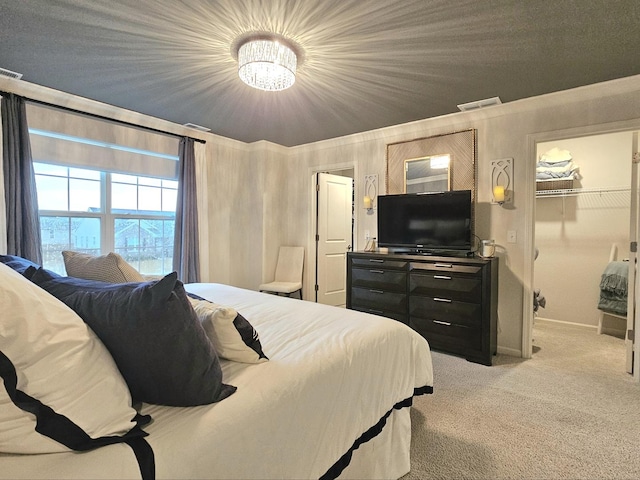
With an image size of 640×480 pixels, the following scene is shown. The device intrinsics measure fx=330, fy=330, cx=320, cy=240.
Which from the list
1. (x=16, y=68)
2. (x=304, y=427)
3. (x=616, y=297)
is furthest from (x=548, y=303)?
(x=16, y=68)

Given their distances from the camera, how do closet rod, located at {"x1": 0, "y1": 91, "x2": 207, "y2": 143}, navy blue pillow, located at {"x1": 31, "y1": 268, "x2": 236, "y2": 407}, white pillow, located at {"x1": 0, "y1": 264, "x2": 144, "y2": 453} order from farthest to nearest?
closet rod, located at {"x1": 0, "y1": 91, "x2": 207, "y2": 143}, navy blue pillow, located at {"x1": 31, "y1": 268, "x2": 236, "y2": 407}, white pillow, located at {"x1": 0, "y1": 264, "x2": 144, "y2": 453}

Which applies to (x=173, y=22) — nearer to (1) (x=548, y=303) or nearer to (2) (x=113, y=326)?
(2) (x=113, y=326)

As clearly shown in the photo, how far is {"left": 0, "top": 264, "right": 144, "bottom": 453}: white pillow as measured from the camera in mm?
783

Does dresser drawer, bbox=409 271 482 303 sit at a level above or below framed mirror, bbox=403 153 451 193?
below

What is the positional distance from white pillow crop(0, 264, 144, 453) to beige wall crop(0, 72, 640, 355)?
3.10 metres

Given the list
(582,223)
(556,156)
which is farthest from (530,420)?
(556,156)

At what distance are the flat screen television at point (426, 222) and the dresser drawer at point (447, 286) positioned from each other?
1.25ft

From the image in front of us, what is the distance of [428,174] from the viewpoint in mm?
3855

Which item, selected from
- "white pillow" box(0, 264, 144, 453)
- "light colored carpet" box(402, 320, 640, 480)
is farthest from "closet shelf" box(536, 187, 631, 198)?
"white pillow" box(0, 264, 144, 453)

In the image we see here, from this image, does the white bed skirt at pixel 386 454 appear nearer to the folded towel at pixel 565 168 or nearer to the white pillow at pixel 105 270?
the white pillow at pixel 105 270

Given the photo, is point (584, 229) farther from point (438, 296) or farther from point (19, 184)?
point (19, 184)

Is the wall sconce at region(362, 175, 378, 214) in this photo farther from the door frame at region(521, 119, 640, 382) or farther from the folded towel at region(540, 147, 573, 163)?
the folded towel at region(540, 147, 573, 163)

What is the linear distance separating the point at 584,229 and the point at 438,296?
2603 mm

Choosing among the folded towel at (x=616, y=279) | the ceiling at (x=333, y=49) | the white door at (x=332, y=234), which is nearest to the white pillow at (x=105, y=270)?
the ceiling at (x=333, y=49)
